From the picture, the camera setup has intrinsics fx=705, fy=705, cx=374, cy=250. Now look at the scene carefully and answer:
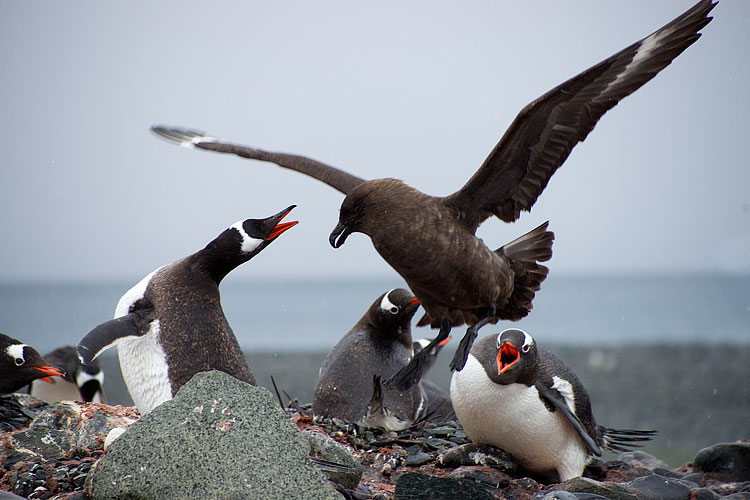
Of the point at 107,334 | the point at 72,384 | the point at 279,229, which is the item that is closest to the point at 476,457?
the point at 279,229

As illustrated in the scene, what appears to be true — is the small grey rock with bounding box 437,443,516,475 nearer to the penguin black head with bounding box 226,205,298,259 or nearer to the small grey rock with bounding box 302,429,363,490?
the small grey rock with bounding box 302,429,363,490

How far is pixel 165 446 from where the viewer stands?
3.21 m

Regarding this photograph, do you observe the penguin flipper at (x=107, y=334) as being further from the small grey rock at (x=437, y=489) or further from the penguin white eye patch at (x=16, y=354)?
the small grey rock at (x=437, y=489)

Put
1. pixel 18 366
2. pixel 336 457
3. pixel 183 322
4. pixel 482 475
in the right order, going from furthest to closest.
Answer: pixel 18 366 → pixel 482 475 → pixel 183 322 → pixel 336 457

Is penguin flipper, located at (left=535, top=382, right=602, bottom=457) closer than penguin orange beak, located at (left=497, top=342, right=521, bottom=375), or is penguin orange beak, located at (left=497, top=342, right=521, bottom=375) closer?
penguin orange beak, located at (left=497, top=342, right=521, bottom=375)

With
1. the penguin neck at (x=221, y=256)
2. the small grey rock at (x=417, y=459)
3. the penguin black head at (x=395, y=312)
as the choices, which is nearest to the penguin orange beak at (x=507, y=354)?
the small grey rock at (x=417, y=459)

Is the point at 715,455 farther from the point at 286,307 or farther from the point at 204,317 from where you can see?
the point at 286,307

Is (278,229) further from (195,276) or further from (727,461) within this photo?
(727,461)

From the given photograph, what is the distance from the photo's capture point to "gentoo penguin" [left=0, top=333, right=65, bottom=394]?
4953mm

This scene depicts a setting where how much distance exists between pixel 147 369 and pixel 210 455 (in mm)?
1213

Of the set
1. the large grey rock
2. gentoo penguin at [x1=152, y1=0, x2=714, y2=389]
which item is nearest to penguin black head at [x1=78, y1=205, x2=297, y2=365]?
gentoo penguin at [x1=152, y1=0, x2=714, y2=389]

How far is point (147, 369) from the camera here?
4211 millimetres

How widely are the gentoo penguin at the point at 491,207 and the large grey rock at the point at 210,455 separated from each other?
4.49 ft

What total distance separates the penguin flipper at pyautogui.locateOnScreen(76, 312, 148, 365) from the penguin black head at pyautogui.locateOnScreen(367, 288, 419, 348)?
2.29m
